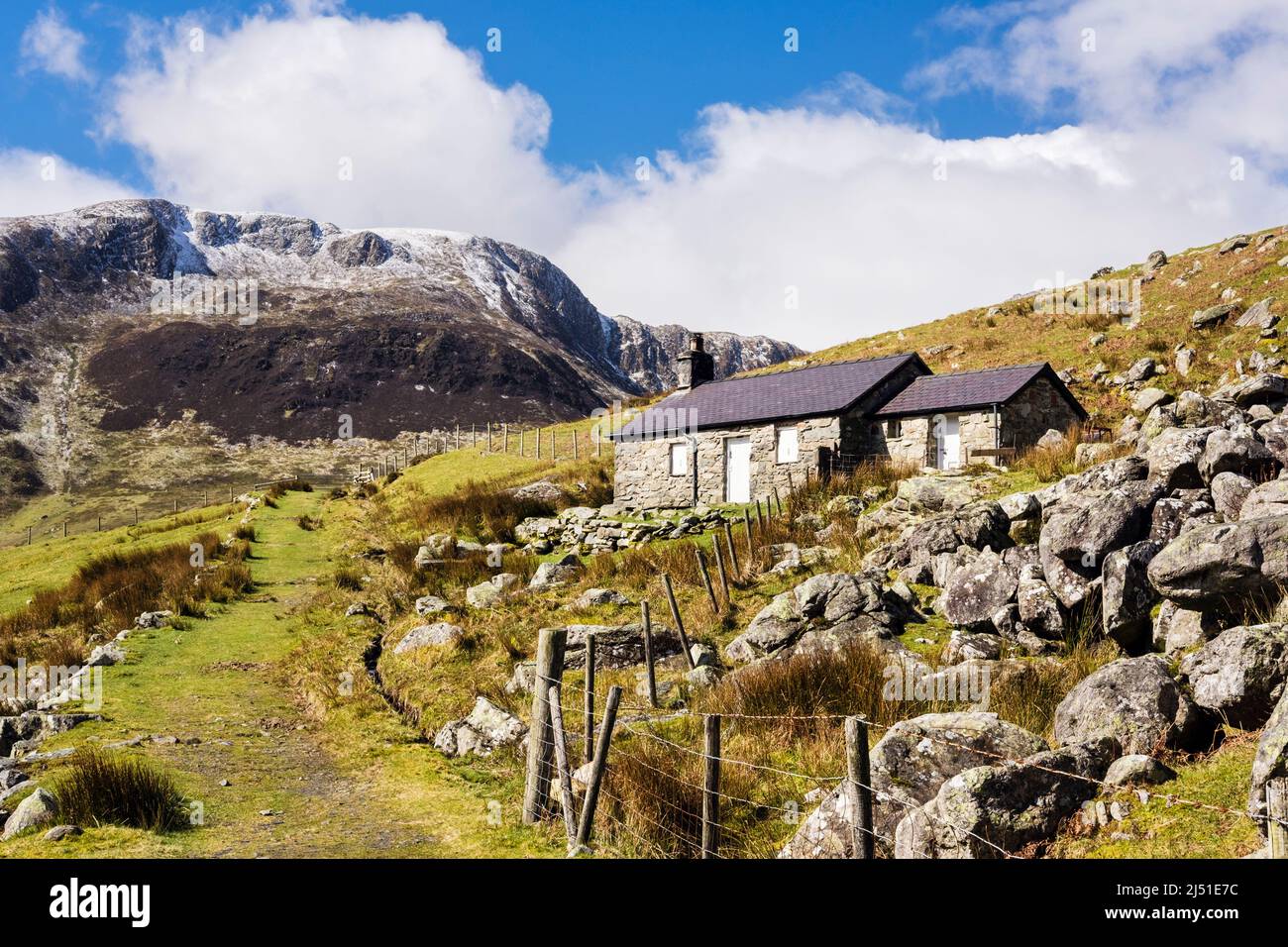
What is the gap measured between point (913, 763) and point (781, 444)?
24498 mm

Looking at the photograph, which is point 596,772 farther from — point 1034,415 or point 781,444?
point 1034,415

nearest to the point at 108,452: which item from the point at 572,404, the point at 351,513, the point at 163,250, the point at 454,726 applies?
the point at 572,404

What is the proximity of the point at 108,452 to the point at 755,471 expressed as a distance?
9785 centimetres

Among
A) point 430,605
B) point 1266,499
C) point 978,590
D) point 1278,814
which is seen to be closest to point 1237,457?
point 1266,499

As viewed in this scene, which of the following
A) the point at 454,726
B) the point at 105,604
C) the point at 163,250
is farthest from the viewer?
the point at 163,250

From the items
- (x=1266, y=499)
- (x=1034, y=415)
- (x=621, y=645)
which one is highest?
(x=1034, y=415)

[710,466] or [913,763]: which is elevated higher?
[710,466]

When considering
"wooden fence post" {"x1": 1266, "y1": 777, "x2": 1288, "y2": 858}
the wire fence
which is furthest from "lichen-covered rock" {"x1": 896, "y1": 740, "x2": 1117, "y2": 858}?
"wooden fence post" {"x1": 1266, "y1": 777, "x2": 1288, "y2": 858}

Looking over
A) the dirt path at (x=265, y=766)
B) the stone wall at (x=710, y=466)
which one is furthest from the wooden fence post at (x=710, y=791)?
the stone wall at (x=710, y=466)

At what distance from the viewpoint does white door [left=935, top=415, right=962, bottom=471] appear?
2958cm

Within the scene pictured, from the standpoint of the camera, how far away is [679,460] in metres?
33.9

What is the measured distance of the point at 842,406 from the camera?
2998cm

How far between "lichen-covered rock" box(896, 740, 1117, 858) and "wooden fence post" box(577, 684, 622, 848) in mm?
2526
